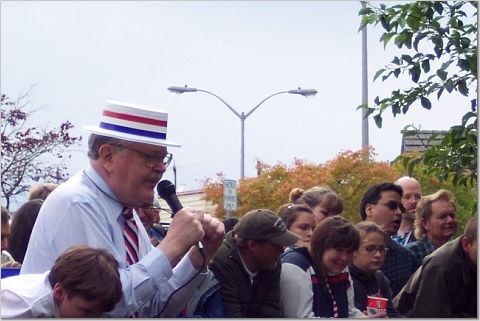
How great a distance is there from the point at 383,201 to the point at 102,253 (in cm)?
334

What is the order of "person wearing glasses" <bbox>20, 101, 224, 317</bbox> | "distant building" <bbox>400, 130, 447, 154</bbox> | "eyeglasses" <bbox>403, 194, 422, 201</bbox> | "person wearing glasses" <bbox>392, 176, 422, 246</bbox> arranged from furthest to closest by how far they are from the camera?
"eyeglasses" <bbox>403, 194, 422, 201</bbox>, "person wearing glasses" <bbox>392, 176, 422, 246</bbox>, "distant building" <bbox>400, 130, 447, 154</bbox>, "person wearing glasses" <bbox>20, 101, 224, 317</bbox>

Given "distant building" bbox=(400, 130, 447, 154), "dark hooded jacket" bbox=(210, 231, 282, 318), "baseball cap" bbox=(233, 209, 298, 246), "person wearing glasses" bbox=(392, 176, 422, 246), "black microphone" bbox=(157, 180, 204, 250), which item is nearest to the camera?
"black microphone" bbox=(157, 180, 204, 250)

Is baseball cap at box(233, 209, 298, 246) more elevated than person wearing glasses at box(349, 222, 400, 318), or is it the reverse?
baseball cap at box(233, 209, 298, 246)

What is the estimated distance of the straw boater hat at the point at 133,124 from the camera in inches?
134

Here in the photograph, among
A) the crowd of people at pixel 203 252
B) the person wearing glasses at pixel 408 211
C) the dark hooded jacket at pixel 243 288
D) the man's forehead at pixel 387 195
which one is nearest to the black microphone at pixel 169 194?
the crowd of people at pixel 203 252

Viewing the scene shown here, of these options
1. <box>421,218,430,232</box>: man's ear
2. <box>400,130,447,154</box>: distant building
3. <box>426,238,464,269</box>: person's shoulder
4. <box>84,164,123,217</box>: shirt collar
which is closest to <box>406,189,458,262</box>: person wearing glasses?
<box>421,218,430,232</box>: man's ear

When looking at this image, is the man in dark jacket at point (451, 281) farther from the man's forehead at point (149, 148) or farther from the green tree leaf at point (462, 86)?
the man's forehead at point (149, 148)

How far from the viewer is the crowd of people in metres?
3.11

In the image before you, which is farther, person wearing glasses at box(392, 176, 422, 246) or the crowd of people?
person wearing glasses at box(392, 176, 422, 246)

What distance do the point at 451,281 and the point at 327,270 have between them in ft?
2.12

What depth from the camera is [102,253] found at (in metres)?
3.11

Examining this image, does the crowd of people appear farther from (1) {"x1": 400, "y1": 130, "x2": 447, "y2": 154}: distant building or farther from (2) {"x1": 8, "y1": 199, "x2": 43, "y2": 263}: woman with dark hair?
(1) {"x1": 400, "y1": 130, "x2": 447, "y2": 154}: distant building

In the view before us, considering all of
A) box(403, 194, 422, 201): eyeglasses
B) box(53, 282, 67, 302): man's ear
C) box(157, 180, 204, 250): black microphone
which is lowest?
box(53, 282, 67, 302): man's ear

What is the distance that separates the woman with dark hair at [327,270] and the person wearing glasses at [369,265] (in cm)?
31
